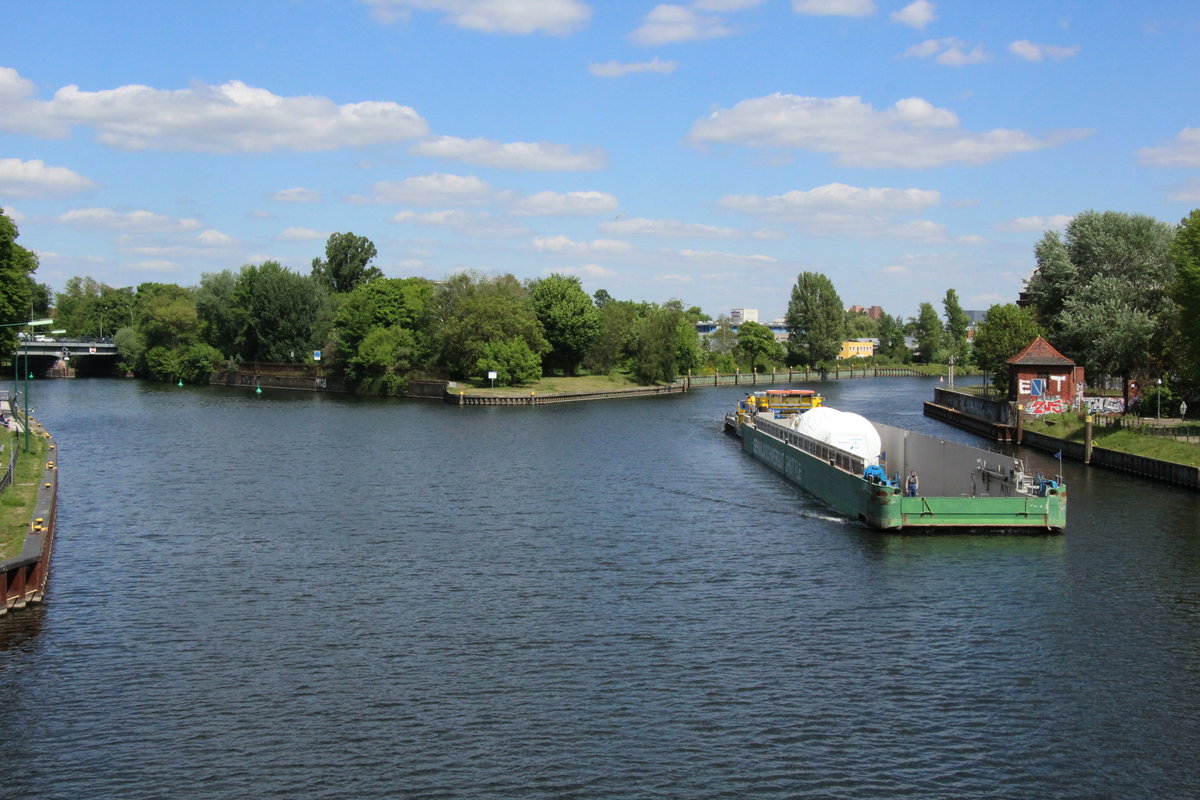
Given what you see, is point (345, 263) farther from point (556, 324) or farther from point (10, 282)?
point (10, 282)

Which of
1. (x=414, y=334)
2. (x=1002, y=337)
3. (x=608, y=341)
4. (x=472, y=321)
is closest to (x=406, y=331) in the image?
(x=414, y=334)

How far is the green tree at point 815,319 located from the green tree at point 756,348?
14.8 ft

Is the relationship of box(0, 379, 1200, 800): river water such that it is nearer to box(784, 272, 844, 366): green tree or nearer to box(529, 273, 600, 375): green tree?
box(529, 273, 600, 375): green tree

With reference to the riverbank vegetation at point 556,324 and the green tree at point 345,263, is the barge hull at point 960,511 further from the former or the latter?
the green tree at point 345,263

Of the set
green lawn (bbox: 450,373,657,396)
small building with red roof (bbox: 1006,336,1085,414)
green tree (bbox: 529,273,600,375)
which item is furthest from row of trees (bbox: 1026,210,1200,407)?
green tree (bbox: 529,273,600,375)

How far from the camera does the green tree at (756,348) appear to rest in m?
182

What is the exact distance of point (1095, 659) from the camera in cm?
2627

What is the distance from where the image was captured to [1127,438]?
199ft

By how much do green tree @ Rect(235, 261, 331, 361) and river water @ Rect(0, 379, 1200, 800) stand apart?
94566mm

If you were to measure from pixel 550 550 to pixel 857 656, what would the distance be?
14480mm

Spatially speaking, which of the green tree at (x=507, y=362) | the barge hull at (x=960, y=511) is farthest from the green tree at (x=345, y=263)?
the barge hull at (x=960, y=511)

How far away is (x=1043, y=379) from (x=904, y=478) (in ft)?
113

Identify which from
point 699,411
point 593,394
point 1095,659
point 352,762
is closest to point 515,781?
point 352,762

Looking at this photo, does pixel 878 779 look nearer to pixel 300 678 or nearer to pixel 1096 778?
pixel 1096 778
